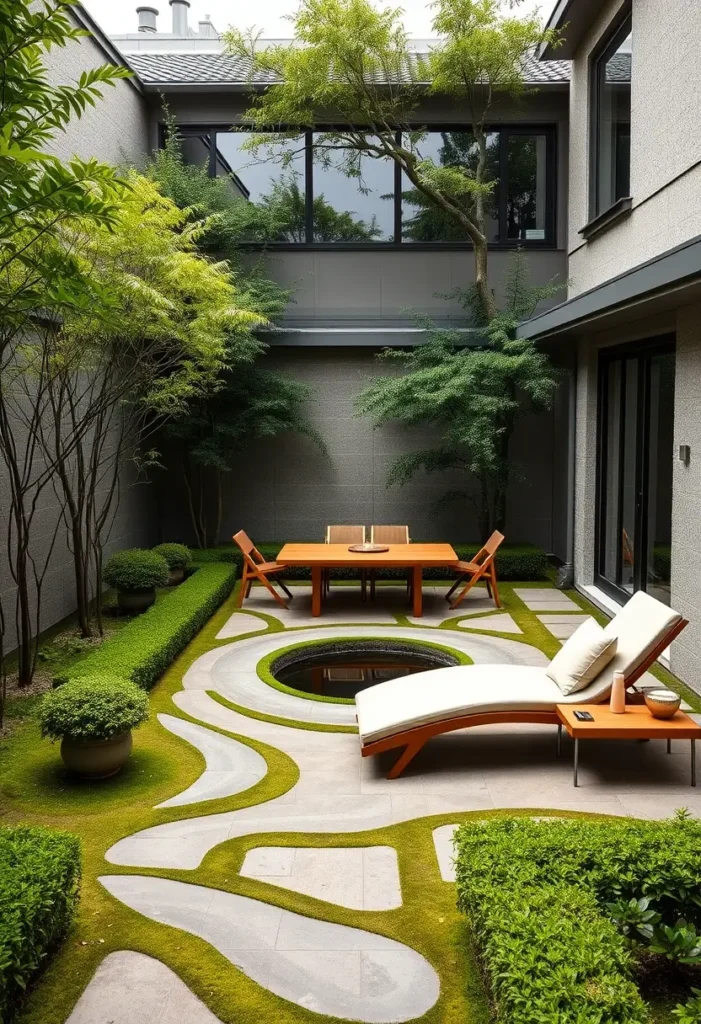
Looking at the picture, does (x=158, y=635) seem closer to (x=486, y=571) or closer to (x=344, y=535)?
(x=344, y=535)

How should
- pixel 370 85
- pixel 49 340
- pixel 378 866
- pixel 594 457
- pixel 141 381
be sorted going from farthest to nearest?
1. pixel 370 85
2. pixel 594 457
3. pixel 141 381
4. pixel 49 340
5. pixel 378 866

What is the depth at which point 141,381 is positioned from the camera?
11102mm

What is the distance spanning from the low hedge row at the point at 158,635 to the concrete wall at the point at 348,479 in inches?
112

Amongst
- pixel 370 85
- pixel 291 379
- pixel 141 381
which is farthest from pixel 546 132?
pixel 141 381

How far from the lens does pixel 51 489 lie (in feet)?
35.3

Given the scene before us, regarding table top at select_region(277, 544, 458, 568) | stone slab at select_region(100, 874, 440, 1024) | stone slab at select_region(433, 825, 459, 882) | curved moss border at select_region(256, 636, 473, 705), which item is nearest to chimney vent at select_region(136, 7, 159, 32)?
table top at select_region(277, 544, 458, 568)

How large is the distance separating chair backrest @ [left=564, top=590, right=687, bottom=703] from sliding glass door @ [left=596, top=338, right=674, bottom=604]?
2628 mm

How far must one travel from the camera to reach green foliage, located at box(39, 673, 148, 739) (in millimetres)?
6082

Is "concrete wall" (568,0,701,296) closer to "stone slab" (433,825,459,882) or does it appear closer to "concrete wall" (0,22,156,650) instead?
"concrete wall" (0,22,156,650)

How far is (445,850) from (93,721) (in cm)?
239

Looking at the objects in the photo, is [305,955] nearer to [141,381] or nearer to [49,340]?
[49,340]

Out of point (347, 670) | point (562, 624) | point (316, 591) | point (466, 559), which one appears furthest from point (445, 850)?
point (466, 559)

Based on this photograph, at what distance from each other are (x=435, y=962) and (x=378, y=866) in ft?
3.19

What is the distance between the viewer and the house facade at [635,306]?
835 centimetres
